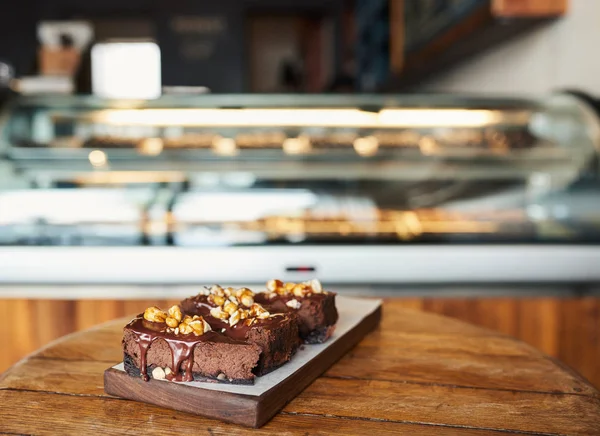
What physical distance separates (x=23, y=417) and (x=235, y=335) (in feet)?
1.08

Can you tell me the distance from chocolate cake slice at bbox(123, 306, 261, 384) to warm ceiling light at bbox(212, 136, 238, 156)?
1313mm

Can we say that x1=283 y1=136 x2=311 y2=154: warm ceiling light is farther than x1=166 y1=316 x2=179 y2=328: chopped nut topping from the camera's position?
Yes

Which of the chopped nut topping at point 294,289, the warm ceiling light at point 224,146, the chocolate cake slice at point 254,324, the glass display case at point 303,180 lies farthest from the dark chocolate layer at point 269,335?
the warm ceiling light at point 224,146

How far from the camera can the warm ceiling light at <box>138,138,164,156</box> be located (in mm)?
2205

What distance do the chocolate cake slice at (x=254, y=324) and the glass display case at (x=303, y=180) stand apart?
3.30 ft

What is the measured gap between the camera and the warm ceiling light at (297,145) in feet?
7.31

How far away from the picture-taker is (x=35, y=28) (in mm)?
6859

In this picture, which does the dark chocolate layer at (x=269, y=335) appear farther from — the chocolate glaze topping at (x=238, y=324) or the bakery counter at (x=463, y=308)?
the bakery counter at (x=463, y=308)

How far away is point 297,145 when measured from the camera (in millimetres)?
2260

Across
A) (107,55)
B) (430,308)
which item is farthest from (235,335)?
(107,55)

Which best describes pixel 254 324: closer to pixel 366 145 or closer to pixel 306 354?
pixel 306 354

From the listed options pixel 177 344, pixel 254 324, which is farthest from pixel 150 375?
pixel 254 324

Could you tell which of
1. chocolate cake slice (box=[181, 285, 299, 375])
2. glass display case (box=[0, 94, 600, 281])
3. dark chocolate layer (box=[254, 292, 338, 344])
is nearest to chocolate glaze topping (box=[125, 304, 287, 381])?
chocolate cake slice (box=[181, 285, 299, 375])

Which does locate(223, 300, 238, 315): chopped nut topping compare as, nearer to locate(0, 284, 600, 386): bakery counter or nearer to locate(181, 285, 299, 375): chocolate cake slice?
locate(181, 285, 299, 375): chocolate cake slice
